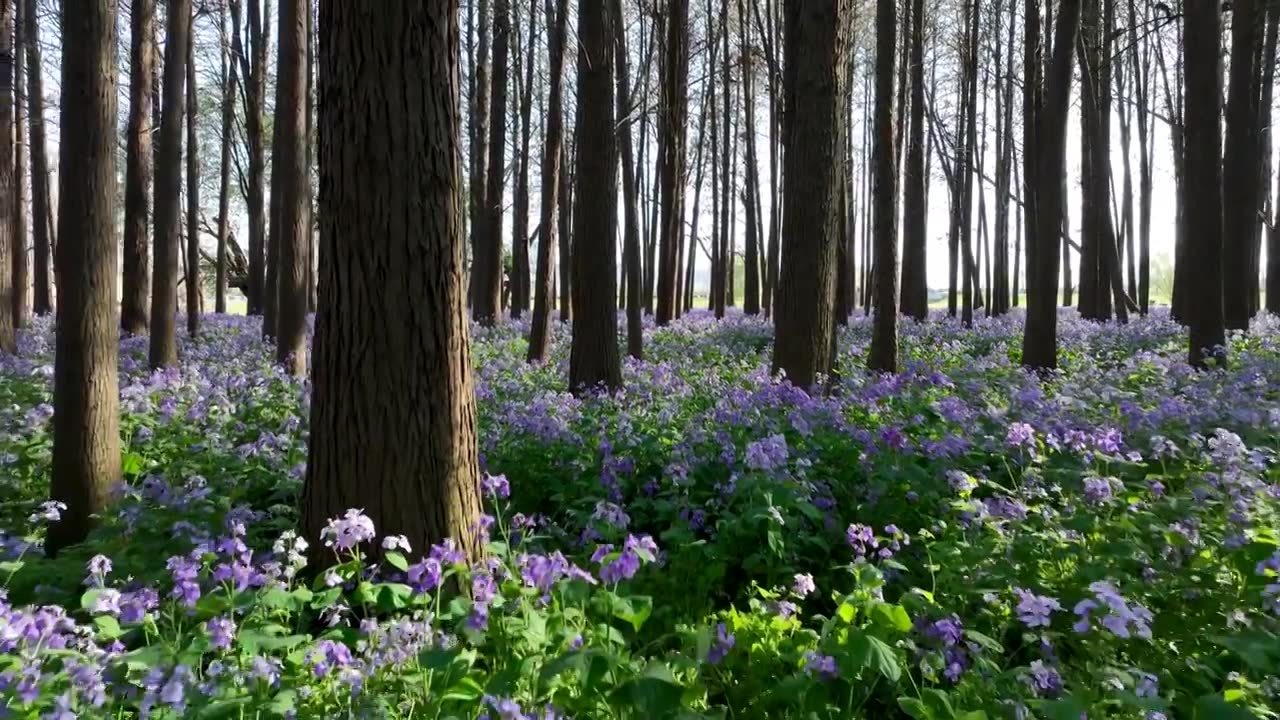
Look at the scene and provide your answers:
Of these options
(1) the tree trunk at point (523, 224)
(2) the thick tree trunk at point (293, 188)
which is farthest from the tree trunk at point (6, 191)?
(1) the tree trunk at point (523, 224)

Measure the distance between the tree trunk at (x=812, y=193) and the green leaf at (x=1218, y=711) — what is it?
5500 millimetres

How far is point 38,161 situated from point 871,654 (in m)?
20.4

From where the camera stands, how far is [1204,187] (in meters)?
8.89

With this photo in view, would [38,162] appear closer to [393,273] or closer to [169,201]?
[169,201]

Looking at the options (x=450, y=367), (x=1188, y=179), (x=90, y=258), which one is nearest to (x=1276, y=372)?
(x=1188, y=179)

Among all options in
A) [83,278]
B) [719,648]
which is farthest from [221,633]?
[83,278]

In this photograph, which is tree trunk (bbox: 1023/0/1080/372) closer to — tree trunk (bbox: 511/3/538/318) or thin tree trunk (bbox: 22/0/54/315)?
tree trunk (bbox: 511/3/538/318)

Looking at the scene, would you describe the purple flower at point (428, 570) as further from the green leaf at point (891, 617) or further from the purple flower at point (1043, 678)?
the purple flower at point (1043, 678)

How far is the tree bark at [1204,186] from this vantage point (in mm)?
8836

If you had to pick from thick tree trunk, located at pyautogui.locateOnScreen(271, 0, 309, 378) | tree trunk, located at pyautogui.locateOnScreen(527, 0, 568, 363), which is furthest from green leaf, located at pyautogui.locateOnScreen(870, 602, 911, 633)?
tree trunk, located at pyautogui.locateOnScreen(527, 0, 568, 363)

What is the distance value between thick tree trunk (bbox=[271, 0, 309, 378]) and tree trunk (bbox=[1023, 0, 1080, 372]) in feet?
28.1

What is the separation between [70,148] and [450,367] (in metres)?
2.90

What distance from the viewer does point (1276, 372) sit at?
7.58m

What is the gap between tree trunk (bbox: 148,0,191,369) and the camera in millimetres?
9703
